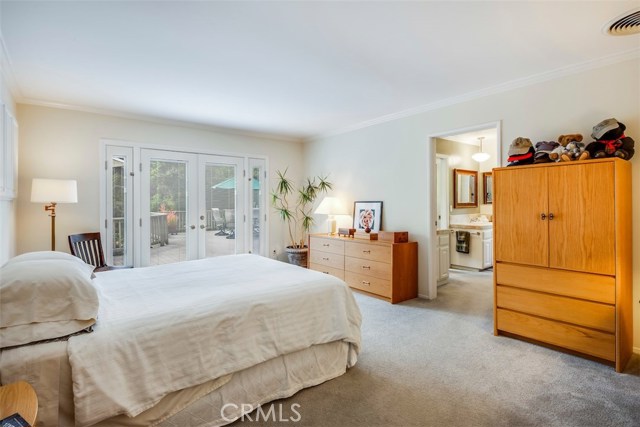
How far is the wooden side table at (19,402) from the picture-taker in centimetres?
97

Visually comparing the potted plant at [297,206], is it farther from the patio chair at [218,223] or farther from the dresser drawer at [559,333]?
the dresser drawer at [559,333]

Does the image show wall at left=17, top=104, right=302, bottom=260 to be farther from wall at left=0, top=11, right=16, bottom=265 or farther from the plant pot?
the plant pot

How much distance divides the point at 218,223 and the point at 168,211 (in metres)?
0.79

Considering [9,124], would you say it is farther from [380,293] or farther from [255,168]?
[380,293]

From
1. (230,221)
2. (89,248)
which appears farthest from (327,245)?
(89,248)

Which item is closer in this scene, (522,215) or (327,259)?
(522,215)

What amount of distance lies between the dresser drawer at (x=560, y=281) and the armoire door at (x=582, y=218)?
0.06 metres

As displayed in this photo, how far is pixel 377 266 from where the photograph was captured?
13.8 ft

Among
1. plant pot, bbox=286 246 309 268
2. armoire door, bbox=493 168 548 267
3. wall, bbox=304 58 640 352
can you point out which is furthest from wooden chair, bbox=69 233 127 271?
armoire door, bbox=493 168 548 267

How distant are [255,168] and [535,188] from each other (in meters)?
4.17

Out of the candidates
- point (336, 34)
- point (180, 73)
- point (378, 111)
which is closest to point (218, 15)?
point (336, 34)

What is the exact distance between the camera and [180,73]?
118 inches

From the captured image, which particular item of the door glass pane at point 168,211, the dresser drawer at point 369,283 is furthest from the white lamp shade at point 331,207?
the door glass pane at point 168,211

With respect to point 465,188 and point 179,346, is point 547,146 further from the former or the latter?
point 465,188
